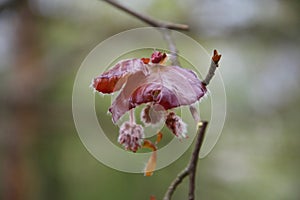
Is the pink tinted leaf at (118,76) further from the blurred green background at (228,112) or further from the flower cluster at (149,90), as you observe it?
the blurred green background at (228,112)

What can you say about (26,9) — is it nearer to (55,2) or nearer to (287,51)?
(55,2)

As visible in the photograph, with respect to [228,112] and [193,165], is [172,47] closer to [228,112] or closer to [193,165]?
[193,165]

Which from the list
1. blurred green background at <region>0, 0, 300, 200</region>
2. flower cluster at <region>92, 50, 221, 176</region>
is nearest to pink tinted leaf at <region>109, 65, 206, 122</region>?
flower cluster at <region>92, 50, 221, 176</region>

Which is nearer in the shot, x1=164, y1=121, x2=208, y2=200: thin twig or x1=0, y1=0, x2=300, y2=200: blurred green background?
x1=164, y1=121, x2=208, y2=200: thin twig

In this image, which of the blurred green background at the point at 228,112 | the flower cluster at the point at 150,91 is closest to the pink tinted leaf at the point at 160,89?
the flower cluster at the point at 150,91

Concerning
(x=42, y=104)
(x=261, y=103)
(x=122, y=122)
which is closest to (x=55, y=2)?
(x=42, y=104)

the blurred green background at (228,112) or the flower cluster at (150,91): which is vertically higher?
the blurred green background at (228,112)

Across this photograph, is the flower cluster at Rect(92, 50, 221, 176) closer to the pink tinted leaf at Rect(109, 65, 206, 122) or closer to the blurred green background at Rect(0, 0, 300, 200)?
the pink tinted leaf at Rect(109, 65, 206, 122)
